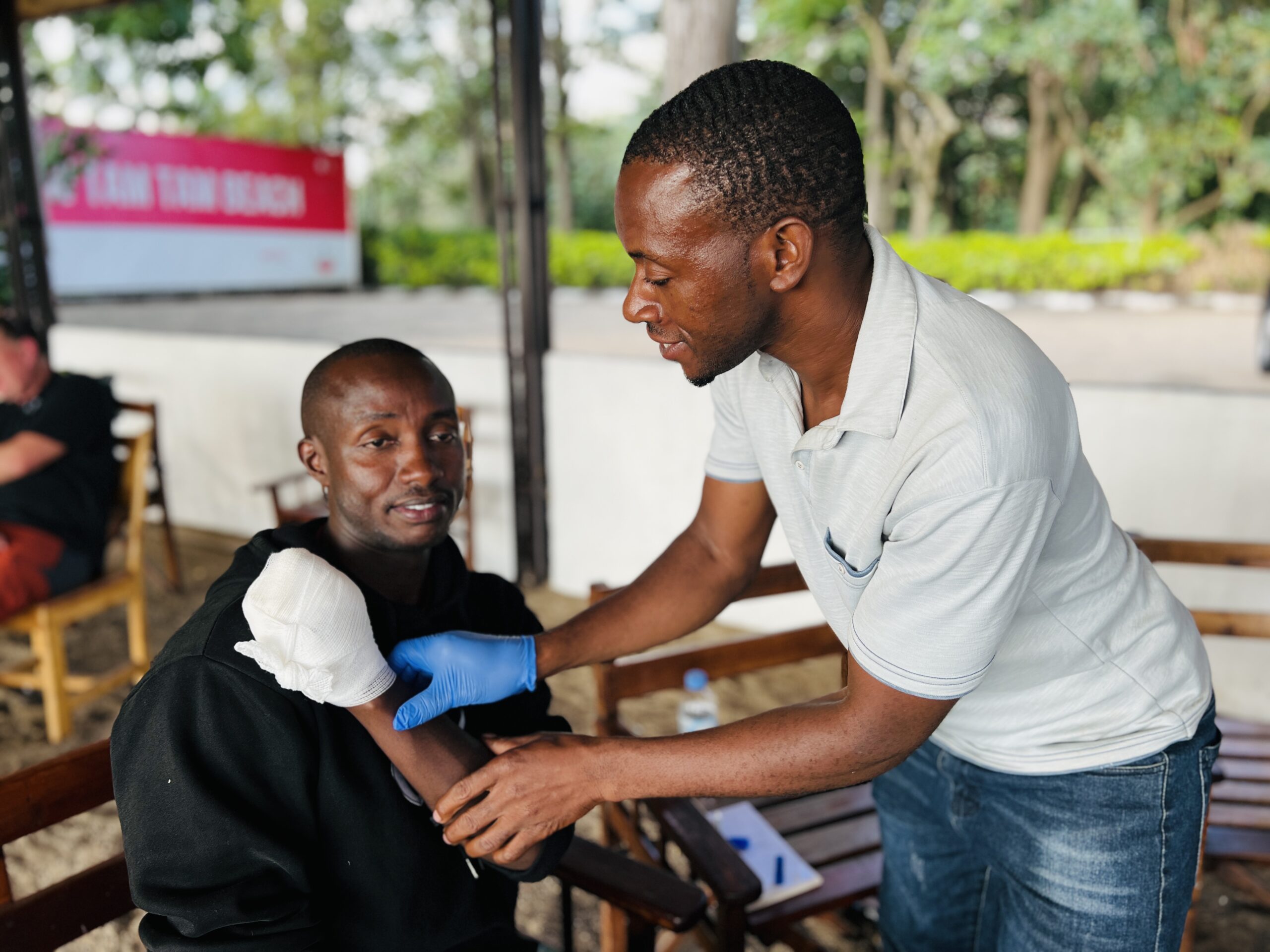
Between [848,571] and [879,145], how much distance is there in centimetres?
1155

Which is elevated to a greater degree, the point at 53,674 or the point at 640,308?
the point at 640,308

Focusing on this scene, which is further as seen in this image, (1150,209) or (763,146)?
(1150,209)

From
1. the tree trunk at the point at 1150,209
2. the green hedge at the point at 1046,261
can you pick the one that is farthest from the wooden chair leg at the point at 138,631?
the tree trunk at the point at 1150,209

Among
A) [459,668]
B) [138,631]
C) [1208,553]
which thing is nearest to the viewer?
[459,668]

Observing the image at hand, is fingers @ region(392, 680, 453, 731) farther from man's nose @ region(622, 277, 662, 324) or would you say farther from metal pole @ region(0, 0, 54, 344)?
metal pole @ region(0, 0, 54, 344)

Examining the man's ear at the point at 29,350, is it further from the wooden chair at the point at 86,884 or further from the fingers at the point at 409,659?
the fingers at the point at 409,659

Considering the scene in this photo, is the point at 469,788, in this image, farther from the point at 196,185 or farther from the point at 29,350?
the point at 196,185

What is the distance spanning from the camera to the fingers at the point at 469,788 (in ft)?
3.65

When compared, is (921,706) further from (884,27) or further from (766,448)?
(884,27)

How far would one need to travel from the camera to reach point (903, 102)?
1231 centimetres

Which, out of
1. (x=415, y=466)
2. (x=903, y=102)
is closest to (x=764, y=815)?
(x=415, y=466)

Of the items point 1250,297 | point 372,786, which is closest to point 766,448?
point 372,786

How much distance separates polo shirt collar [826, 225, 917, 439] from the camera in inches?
39.5

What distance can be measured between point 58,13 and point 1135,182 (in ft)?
38.7
